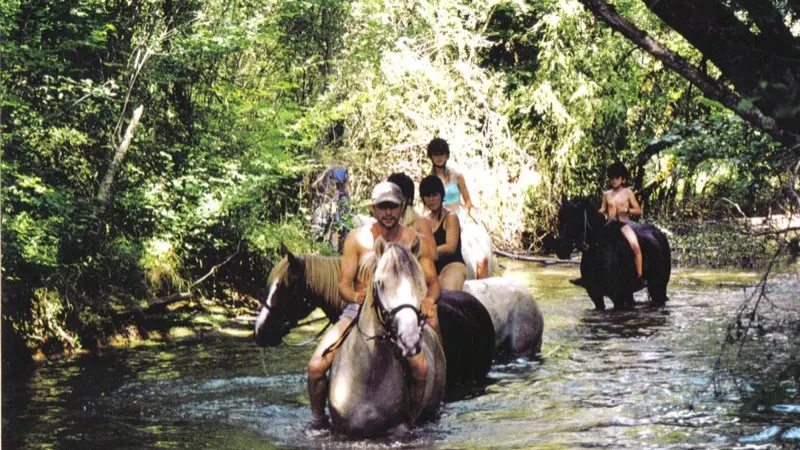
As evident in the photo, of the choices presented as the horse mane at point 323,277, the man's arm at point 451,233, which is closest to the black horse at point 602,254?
the man's arm at point 451,233

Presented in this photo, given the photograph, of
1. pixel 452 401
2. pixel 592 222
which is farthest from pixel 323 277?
pixel 592 222

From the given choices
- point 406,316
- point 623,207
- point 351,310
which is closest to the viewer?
point 406,316

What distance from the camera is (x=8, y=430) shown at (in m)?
8.27

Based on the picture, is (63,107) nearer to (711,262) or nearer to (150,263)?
(150,263)

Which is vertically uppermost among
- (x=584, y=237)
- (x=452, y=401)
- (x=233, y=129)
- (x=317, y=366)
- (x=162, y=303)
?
(x=233, y=129)

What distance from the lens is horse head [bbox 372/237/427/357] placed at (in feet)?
21.9

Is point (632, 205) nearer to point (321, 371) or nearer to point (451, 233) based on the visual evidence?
point (451, 233)

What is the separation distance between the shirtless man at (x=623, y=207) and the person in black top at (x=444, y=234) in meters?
A: 5.57

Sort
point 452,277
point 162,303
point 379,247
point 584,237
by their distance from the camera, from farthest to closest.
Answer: point 584,237
point 162,303
point 452,277
point 379,247

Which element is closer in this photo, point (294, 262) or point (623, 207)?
point (294, 262)

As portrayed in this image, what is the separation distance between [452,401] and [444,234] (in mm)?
1996

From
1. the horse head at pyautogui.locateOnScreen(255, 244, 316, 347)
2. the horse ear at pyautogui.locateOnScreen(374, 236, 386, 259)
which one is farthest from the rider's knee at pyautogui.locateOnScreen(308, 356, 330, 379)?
the horse head at pyautogui.locateOnScreen(255, 244, 316, 347)

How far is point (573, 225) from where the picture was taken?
49.4 ft

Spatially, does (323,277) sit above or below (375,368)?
above
